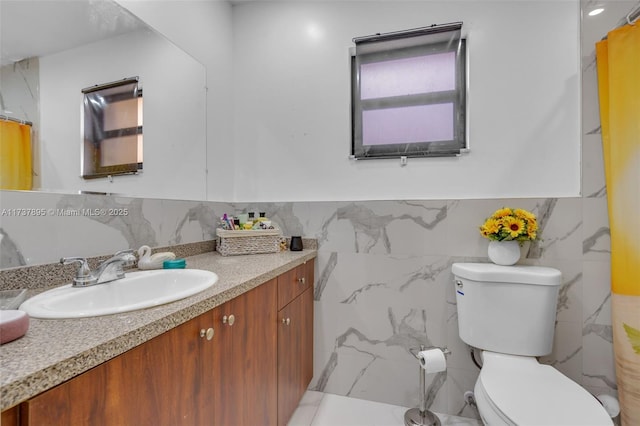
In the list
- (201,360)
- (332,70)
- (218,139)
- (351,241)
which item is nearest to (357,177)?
(351,241)

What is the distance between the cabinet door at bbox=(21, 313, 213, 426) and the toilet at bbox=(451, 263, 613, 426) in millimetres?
987

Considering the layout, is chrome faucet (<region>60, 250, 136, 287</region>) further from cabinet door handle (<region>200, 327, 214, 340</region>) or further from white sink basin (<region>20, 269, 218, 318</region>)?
cabinet door handle (<region>200, 327, 214, 340</region>)

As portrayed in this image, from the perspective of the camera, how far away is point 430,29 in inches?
66.7

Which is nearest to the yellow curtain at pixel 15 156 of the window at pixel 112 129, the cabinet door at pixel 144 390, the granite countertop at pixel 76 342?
the window at pixel 112 129

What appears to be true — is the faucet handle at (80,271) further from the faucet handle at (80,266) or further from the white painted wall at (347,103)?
the white painted wall at (347,103)

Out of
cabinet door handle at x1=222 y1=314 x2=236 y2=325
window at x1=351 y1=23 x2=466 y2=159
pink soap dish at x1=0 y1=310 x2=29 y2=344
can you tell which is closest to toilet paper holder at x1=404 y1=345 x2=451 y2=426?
cabinet door handle at x1=222 y1=314 x2=236 y2=325

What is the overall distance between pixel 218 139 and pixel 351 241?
1072 mm

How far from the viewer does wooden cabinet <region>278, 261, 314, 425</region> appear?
4.31 feet

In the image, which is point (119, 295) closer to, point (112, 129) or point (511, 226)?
point (112, 129)

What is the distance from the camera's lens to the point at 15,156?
0.90 meters

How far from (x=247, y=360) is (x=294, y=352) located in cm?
50

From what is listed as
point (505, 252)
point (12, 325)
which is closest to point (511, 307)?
point (505, 252)

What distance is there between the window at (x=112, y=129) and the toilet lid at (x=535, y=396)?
1.69 metres

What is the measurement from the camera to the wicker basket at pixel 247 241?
1594mm
